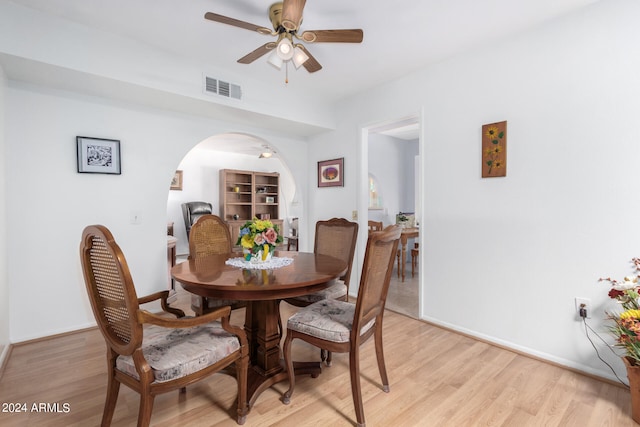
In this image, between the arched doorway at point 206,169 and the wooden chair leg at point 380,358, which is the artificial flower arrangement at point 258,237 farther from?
the arched doorway at point 206,169

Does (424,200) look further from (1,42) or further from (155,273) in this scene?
(1,42)

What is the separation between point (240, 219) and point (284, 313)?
4.54 meters

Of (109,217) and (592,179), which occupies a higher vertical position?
(592,179)

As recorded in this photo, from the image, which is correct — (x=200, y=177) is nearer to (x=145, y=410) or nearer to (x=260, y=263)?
(x=260, y=263)

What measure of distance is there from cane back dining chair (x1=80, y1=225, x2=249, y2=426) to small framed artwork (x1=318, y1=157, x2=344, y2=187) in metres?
2.64

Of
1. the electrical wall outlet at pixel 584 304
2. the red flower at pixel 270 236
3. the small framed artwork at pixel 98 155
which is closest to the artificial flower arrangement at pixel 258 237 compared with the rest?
the red flower at pixel 270 236

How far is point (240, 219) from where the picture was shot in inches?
291

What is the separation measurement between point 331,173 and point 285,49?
218 centimetres

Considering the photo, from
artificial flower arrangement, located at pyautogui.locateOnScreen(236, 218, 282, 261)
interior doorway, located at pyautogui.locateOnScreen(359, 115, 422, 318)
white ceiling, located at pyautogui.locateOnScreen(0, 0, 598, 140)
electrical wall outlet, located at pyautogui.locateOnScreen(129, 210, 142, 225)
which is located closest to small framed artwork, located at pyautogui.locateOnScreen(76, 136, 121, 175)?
electrical wall outlet, located at pyautogui.locateOnScreen(129, 210, 142, 225)

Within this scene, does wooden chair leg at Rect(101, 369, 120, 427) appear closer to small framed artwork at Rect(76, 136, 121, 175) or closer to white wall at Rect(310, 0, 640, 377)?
small framed artwork at Rect(76, 136, 121, 175)

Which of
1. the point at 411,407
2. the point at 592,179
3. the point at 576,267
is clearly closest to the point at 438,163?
the point at 592,179

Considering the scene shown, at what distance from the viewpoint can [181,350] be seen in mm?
1395

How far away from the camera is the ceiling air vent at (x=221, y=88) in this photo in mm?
2887

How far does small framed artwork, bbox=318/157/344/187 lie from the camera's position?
387 cm
